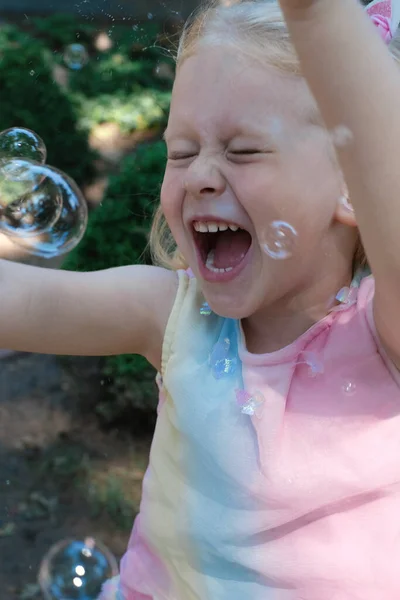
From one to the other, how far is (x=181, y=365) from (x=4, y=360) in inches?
87.4

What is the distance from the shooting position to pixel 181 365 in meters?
1.15

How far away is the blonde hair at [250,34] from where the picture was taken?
3.14 feet

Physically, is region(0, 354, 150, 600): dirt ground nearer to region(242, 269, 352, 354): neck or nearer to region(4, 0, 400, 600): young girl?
region(4, 0, 400, 600): young girl

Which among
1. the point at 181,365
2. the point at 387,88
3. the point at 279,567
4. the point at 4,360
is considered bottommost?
the point at 4,360

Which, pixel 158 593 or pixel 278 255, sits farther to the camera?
pixel 158 593

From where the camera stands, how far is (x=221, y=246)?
1.07 meters

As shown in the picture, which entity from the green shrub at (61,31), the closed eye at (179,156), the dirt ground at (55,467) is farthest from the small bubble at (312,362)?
the green shrub at (61,31)

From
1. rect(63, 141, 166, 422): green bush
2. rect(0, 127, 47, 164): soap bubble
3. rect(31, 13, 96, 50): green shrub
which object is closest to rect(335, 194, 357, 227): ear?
rect(0, 127, 47, 164): soap bubble

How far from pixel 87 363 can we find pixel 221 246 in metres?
1.97

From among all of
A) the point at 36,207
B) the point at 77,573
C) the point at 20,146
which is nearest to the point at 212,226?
the point at 36,207

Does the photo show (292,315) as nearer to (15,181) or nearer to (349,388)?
(349,388)

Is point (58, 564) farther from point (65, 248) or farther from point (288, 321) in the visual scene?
point (288, 321)

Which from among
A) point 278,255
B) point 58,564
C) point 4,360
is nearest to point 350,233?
point 278,255

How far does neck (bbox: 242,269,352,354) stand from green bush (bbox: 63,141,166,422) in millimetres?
1380
